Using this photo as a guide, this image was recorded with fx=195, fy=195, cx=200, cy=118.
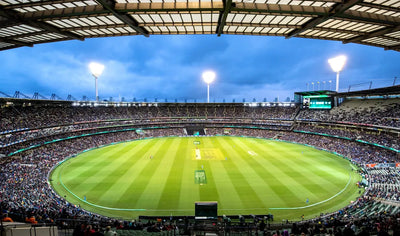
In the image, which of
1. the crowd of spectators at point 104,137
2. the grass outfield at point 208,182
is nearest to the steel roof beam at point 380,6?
the crowd of spectators at point 104,137

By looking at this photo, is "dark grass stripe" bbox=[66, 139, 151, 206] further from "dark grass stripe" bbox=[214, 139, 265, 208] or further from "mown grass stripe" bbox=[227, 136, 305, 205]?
"mown grass stripe" bbox=[227, 136, 305, 205]

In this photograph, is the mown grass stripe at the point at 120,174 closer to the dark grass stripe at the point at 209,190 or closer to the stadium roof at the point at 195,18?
the dark grass stripe at the point at 209,190

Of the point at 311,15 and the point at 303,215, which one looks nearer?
the point at 311,15

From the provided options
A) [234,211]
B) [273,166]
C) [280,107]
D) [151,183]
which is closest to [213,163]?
[273,166]

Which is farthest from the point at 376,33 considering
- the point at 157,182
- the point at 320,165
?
the point at 320,165

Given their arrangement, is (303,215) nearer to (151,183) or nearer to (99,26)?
(151,183)

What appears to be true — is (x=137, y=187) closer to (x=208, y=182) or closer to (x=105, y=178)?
(x=105, y=178)
